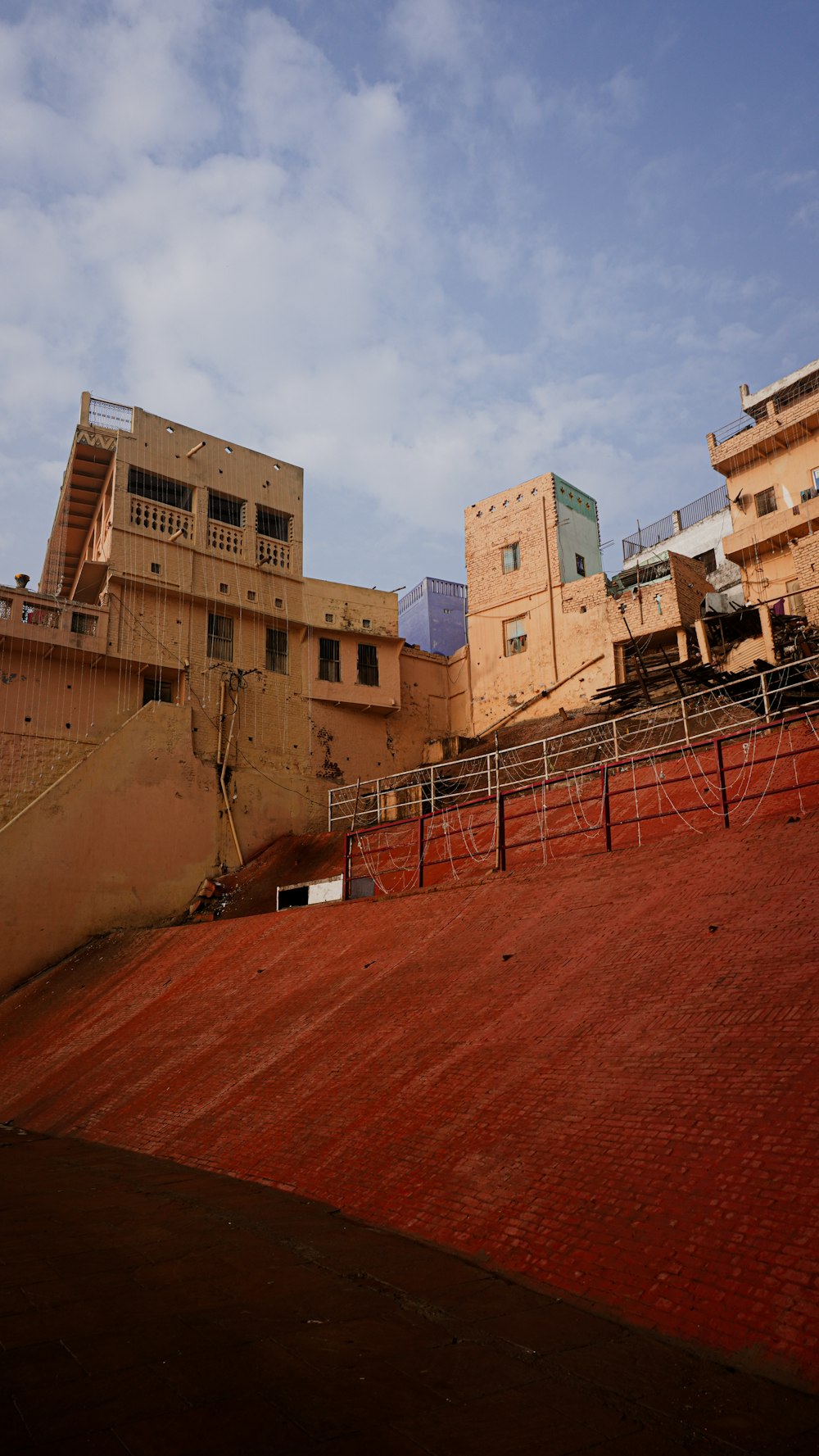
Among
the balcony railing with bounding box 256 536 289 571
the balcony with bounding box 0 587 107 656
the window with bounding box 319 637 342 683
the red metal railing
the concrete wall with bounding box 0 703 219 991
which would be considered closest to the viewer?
the red metal railing

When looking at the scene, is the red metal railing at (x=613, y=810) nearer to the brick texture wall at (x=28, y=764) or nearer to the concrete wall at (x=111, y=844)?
the concrete wall at (x=111, y=844)

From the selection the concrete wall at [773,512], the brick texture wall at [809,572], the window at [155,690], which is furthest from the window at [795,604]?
the window at [155,690]

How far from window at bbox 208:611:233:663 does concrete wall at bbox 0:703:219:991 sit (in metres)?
2.72

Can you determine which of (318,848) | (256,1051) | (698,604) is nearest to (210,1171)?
(256,1051)

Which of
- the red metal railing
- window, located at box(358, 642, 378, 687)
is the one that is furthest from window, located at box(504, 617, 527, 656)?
the red metal railing

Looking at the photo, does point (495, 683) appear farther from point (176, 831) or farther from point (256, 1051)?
point (256, 1051)

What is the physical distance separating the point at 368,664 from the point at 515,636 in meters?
4.63

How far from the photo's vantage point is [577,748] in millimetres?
15234

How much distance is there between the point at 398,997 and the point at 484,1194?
3.80 meters

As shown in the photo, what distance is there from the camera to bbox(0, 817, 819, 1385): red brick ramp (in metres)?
4.51

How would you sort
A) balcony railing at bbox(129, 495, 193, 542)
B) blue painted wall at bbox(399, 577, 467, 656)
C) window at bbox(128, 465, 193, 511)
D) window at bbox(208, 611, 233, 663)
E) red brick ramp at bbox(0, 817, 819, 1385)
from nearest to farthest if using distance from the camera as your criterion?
red brick ramp at bbox(0, 817, 819, 1385) < balcony railing at bbox(129, 495, 193, 542) < window at bbox(128, 465, 193, 511) < window at bbox(208, 611, 233, 663) < blue painted wall at bbox(399, 577, 467, 656)

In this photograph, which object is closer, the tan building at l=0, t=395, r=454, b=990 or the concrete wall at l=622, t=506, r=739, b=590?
the tan building at l=0, t=395, r=454, b=990

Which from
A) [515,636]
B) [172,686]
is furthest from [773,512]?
[172,686]

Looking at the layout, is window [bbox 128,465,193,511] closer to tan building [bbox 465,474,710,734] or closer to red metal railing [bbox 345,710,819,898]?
tan building [bbox 465,474,710,734]
